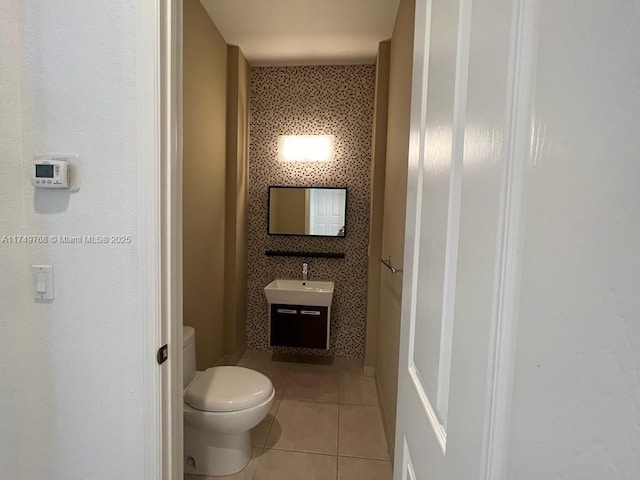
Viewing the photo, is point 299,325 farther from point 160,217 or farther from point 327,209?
point 160,217

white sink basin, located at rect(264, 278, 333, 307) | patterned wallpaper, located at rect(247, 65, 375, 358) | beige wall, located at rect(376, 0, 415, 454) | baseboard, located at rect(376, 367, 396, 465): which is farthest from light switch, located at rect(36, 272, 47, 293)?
patterned wallpaper, located at rect(247, 65, 375, 358)

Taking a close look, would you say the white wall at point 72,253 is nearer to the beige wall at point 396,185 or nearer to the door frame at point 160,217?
the door frame at point 160,217

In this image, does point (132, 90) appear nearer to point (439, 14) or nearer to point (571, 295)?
point (439, 14)

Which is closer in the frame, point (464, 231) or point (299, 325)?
point (464, 231)

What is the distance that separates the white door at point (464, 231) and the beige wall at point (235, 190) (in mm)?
2228

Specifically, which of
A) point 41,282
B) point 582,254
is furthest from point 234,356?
point 582,254

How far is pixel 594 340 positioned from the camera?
26 centimetres

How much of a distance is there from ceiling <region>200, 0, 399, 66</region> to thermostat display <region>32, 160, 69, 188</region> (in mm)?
1803

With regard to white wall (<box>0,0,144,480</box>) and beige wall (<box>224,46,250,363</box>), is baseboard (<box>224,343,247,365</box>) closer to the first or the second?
beige wall (<box>224,46,250,363</box>)

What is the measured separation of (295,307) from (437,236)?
2.19m

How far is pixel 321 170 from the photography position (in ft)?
9.79

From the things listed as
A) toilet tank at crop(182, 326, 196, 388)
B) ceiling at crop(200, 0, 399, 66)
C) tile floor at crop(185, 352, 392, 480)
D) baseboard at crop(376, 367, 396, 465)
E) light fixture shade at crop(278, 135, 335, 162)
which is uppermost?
ceiling at crop(200, 0, 399, 66)

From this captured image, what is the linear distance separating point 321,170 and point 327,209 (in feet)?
1.21

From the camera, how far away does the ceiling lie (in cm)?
215
